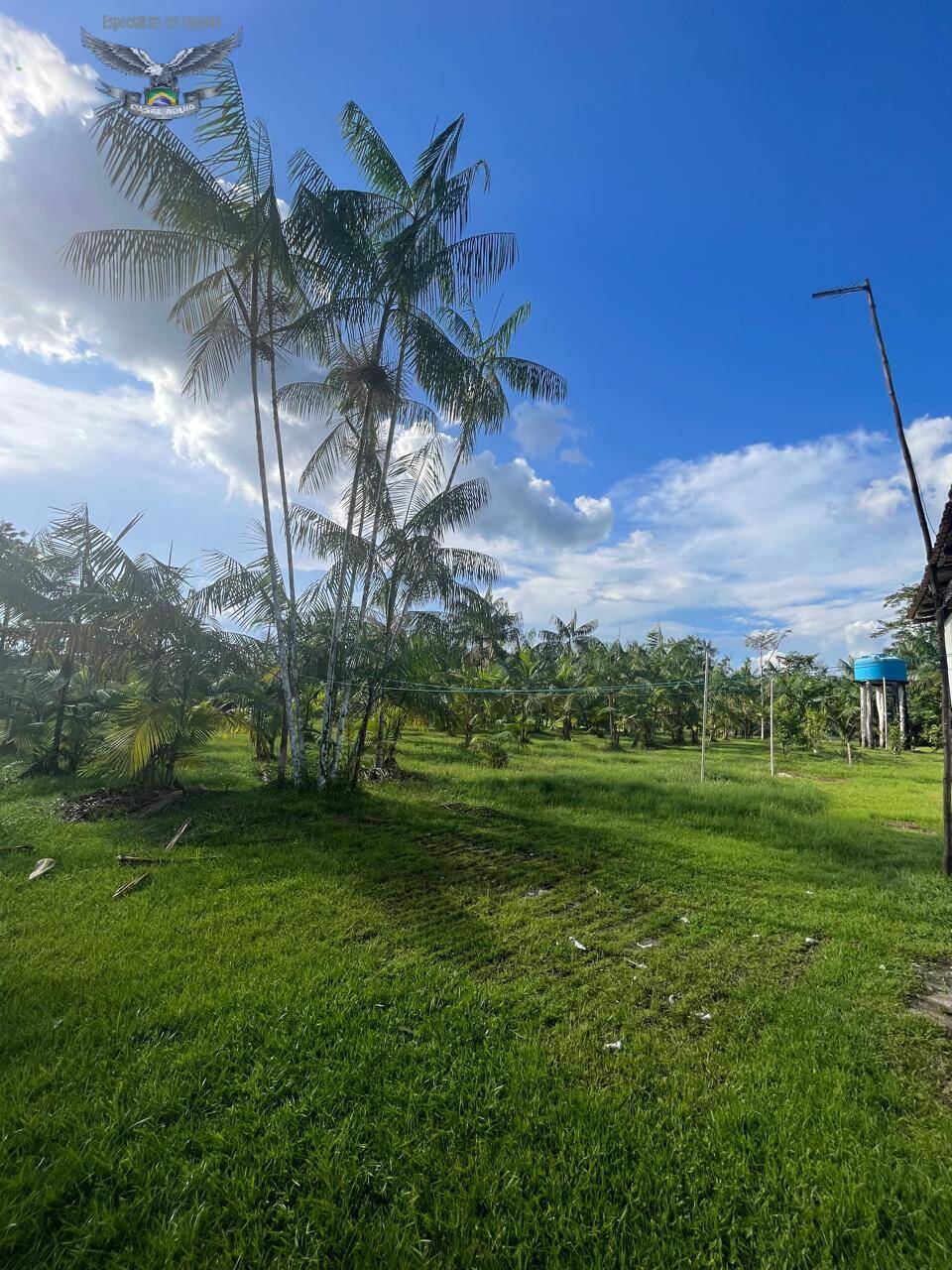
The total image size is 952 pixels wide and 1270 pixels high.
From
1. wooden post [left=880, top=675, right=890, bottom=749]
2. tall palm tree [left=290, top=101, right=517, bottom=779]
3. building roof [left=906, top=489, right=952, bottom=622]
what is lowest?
wooden post [left=880, top=675, right=890, bottom=749]

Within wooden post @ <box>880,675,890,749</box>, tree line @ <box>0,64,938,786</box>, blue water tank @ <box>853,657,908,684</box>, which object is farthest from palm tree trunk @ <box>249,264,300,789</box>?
wooden post @ <box>880,675,890,749</box>

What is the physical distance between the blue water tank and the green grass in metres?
26.5

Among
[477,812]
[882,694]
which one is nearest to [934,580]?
[477,812]

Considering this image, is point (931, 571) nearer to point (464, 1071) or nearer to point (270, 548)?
point (464, 1071)

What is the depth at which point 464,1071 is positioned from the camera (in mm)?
2771

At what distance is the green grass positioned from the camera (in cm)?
199

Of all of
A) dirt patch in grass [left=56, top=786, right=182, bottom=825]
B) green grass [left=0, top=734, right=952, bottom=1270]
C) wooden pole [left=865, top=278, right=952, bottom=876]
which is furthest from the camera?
dirt patch in grass [left=56, top=786, right=182, bottom=825]

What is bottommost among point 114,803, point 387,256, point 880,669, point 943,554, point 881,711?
point 114,803

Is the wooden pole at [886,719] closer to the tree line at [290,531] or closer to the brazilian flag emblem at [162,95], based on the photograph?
the tree line at [290,531]

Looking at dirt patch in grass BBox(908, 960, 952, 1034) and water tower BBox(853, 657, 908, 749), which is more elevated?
water tower BBox(853, 657, 908, 749)

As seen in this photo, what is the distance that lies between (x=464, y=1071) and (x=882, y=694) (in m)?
37.1

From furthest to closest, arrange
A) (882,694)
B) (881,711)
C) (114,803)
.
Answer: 1. (881,711)
2. (882,694)
3. (114,803)

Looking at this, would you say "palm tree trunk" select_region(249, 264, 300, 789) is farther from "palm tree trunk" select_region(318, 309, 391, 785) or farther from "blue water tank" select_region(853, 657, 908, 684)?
"blue water tank" select_region(853, 657, 908, 684)

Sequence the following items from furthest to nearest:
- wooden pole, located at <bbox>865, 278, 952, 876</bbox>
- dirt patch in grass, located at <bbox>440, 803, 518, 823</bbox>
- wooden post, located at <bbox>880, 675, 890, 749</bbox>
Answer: wooden post, located at <bbox>880, 675, 890, 749</bbox> → dirt patch in grass, located at <bbox>440, 803, 518, 823</bbox> → wooden pole, located at <bbox>865, 278, 952, 876</bbox>
